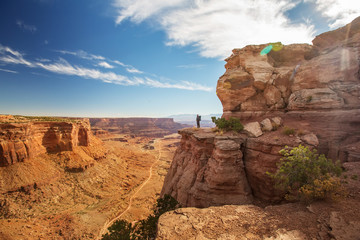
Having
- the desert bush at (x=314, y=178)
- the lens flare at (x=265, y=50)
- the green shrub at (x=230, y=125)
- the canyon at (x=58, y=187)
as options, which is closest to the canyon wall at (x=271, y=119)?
the lens flare at (x=265, y=50)

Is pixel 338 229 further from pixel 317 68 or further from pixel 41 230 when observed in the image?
pixel 41 230

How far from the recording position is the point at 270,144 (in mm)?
11461

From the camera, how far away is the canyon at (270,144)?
5859 millimetres

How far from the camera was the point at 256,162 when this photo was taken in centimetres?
1190

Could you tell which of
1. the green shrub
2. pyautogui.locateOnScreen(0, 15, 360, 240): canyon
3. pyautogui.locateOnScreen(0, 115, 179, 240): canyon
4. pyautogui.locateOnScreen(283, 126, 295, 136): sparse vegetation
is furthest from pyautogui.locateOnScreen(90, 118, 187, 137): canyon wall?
pyautogui.locateOnScreen(283, 126, 295, 136): sparse vegetation

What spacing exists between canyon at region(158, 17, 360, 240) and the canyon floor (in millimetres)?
11290

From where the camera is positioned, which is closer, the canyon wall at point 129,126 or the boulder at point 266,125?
the boulder at point 266,125

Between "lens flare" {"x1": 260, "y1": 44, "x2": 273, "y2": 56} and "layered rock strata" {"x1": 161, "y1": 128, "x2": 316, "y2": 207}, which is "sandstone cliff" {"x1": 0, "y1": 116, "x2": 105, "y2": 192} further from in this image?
"lens flare" {"x1": 260, "y1": 44, "x2": 273, "y2": 56}

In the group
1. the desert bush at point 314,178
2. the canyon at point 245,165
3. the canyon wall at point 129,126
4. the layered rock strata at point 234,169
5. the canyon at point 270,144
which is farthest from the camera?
the canyon wall at point 129,126

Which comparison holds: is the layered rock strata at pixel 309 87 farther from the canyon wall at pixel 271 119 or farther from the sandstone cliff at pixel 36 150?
the sandstone cliff at pixel 36 150

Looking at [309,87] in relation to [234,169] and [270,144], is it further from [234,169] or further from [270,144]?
[234,169]

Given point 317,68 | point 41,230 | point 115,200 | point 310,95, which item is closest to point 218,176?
point 310,95

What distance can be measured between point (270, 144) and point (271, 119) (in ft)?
14.9

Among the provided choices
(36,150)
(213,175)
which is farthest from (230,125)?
(36,150)
